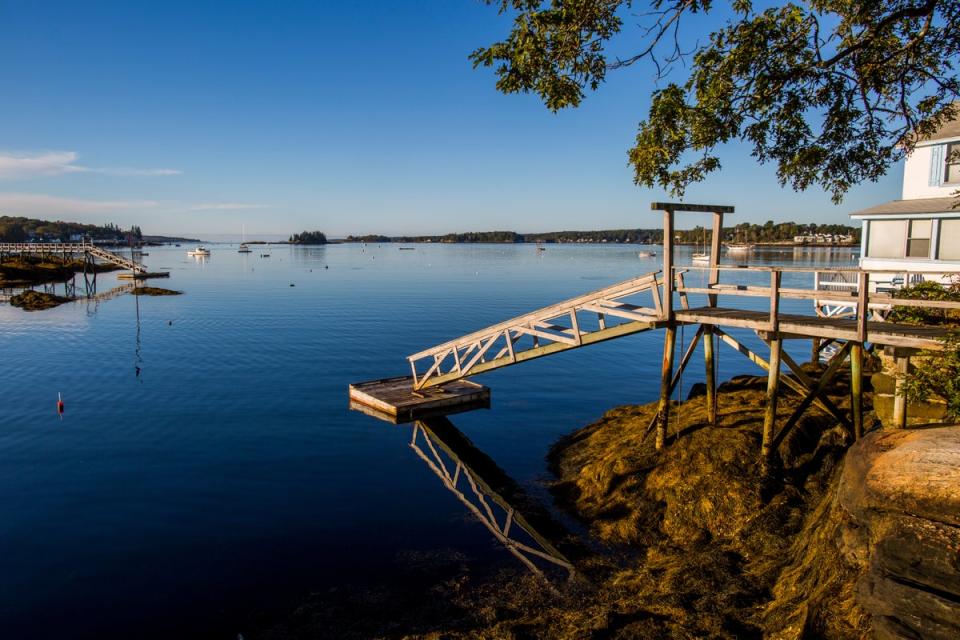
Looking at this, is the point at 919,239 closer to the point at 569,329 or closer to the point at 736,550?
the point at 569,329

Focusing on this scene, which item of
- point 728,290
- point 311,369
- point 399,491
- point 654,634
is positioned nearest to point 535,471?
point 399,491

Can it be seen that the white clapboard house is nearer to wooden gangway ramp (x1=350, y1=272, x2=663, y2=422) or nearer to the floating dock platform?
wooden gangway ramp (x1=350, y1=272, x2=663, y2=422)

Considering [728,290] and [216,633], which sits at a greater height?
[728,290]

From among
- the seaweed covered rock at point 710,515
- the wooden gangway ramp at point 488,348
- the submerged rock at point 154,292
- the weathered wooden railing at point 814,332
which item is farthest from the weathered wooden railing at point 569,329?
the submerged rock at point 154,292

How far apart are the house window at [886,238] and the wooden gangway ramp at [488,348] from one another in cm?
1183

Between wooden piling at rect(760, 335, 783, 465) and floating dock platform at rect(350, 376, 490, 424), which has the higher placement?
wooden piling at rect(760, 335, 783, 465)

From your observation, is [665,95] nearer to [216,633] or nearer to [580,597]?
[580,597]

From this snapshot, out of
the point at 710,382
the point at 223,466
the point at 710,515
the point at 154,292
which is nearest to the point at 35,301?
the point at 154,292

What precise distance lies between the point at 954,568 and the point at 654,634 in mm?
3578

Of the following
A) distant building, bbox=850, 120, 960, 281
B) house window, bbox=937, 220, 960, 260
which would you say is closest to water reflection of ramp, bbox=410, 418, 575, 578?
distant building, bbox=850, 120, 960, 281

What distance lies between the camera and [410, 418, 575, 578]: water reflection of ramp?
11.8 m

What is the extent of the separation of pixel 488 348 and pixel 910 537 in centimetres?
1652

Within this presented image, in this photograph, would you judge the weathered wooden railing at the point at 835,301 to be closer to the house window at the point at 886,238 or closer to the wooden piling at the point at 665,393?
the wooden piling at the point at 665,393

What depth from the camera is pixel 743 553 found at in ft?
34.0
